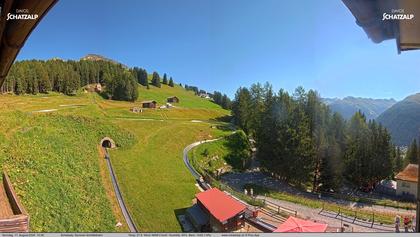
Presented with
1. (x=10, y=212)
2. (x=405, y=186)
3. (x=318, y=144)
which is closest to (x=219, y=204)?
(x=318, y=144)

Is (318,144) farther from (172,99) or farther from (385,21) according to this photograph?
(385,21)

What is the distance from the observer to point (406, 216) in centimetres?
377

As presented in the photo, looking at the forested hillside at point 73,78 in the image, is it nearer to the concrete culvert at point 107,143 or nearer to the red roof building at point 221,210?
the concrete culvert at point 107,143

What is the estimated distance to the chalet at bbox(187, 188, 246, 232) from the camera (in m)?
2.85

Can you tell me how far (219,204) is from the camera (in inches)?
141

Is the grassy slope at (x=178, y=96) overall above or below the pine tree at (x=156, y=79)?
below

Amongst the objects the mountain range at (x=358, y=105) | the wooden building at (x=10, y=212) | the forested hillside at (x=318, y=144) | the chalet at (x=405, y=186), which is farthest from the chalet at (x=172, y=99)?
the chalet at (x=405, y=186)

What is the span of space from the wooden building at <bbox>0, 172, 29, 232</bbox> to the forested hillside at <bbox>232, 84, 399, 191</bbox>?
8.60ft

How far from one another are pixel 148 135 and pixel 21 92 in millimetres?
1554

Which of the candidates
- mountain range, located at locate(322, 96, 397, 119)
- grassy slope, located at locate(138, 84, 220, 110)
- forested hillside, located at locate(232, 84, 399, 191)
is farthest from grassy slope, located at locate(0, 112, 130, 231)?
mountain range, located at locate(322, 96, 397, 119)

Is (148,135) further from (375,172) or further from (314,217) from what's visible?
(375,172)

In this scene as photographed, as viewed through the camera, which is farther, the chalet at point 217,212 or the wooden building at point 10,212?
the chalet at point 217,212

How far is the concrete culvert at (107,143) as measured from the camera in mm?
4145

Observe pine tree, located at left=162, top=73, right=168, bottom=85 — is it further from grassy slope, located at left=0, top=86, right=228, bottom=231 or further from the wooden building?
the wooden building
